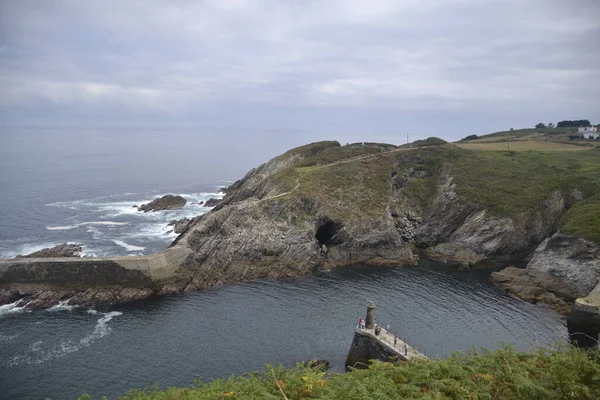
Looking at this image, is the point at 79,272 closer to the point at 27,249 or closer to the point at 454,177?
the point at 27,249

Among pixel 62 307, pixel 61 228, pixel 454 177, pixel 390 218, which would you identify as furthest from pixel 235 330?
pixel 454 177

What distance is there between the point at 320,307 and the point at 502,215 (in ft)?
149

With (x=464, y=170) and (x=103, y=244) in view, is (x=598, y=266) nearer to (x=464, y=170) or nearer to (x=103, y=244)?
(x=464, y=170)

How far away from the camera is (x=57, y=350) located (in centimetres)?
4378

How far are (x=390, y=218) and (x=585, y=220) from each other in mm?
31893

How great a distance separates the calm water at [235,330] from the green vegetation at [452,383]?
Answer: 71.2ft

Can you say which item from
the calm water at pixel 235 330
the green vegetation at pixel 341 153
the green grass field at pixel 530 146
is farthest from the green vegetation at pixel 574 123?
the calm water at pixel 235 330

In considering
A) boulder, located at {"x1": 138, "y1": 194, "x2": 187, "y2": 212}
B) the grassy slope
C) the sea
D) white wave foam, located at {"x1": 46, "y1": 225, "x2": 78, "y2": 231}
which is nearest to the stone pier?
the sea

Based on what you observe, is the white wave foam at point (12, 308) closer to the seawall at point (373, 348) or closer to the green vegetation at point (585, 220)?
the seawall at point (373, 348)

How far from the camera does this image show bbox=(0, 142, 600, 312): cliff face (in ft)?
221

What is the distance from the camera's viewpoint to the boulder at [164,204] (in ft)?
370

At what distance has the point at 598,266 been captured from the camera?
59.8 meters

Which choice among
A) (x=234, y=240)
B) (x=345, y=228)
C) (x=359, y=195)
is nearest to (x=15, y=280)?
(x=234, y=240)

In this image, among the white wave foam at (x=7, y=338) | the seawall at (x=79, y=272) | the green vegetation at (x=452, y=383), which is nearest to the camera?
the green vegetation at (x=452, y=383)
